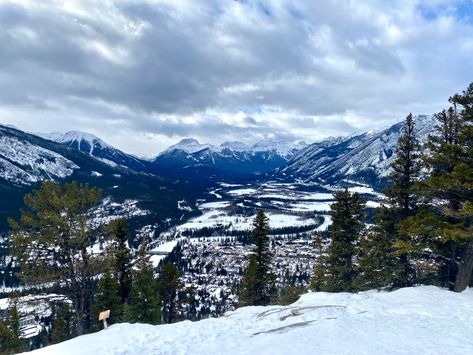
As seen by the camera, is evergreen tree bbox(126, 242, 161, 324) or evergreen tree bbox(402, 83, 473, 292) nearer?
evergreen tree bbox(402, 83, 473, 292)

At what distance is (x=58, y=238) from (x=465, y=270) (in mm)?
26999

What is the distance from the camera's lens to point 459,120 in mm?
24047

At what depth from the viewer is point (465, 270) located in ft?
73.3

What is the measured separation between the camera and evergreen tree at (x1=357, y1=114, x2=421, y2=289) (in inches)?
1077

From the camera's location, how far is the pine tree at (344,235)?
1318 inches

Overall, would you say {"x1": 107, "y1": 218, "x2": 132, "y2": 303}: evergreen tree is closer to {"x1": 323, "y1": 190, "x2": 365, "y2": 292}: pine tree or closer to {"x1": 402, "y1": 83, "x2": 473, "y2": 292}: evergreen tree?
{"x1": 323, "y1": 190, "x2": 365, "y2": 292}: pine tree

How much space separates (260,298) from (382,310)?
21.6m

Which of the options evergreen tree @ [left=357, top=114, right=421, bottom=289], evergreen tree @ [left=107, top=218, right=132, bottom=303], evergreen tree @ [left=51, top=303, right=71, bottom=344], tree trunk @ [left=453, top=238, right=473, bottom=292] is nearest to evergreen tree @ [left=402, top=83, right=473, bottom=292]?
tree trunk @ [left=453, top=238, right=473, bottom=292]

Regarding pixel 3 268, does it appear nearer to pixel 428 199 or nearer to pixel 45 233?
pixel 45 233

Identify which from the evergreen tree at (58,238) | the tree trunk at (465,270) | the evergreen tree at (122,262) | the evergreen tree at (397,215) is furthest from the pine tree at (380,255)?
the evergreen tree at (58,238)

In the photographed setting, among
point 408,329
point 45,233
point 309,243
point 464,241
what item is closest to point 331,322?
point 408,329

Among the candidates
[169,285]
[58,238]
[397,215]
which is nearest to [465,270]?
[397,215]

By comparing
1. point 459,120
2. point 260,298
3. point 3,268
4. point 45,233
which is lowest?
point 3,268

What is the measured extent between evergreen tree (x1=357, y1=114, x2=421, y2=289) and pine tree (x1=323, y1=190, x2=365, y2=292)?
181 inches
